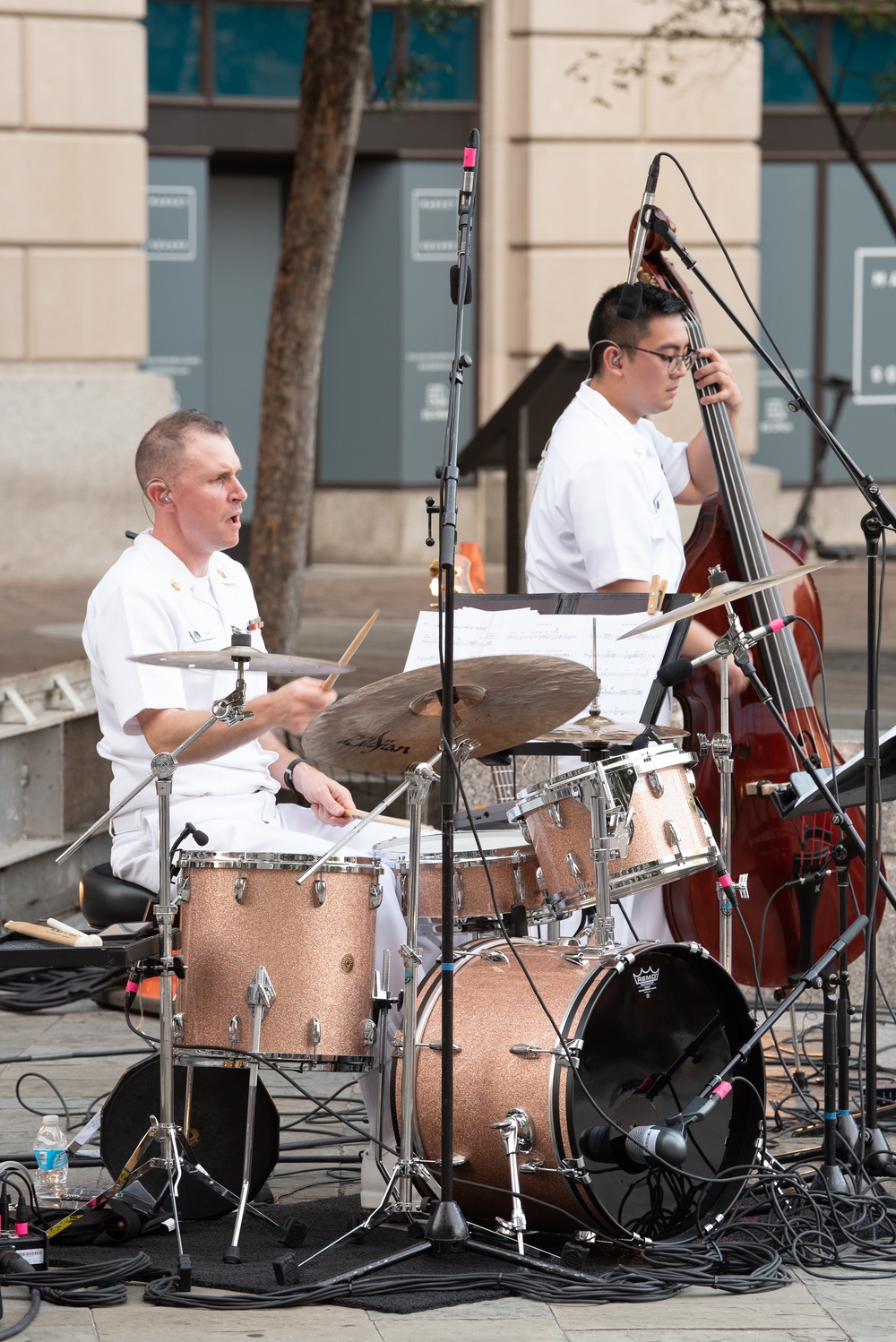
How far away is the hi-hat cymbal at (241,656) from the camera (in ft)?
12.8

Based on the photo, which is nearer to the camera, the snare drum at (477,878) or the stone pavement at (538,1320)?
the stone pavement at (538,1320)

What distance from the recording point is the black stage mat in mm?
3928

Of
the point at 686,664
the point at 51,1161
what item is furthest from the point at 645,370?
the point at 51,1161

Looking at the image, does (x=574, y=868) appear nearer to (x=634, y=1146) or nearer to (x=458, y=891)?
(x=458, y=891)

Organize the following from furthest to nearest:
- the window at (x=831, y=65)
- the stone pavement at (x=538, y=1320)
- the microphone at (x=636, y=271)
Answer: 1. the window at (x=831, y=65)
2. the microphone at (x=636, y=271)
3. the stone pavement at (x=538, y=1320)

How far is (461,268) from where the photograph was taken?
3918 mm

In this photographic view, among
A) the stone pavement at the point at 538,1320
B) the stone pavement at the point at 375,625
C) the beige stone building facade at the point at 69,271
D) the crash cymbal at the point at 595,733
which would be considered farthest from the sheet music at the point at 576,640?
the beige stone building facade at the point at 69,271

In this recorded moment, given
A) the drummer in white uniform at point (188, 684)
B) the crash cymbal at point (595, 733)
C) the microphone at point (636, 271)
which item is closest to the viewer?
the crash cymbal at point (595, 733)

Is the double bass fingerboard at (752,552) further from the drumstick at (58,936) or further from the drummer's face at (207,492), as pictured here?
the drumstick at (58,936)

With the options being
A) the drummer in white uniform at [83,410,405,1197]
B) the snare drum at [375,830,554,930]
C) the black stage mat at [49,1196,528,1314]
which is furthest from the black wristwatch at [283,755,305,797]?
the black stage mat at [49,1196,528,1314]

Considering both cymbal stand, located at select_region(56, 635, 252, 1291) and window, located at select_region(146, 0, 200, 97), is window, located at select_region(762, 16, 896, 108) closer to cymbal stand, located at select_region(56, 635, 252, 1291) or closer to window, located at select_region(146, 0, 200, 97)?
window, located at select_region(146, 0, 200, 97)

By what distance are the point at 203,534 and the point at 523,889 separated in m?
1.20

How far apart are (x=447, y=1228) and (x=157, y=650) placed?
1.53 meters

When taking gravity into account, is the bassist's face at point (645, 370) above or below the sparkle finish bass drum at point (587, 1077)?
above
